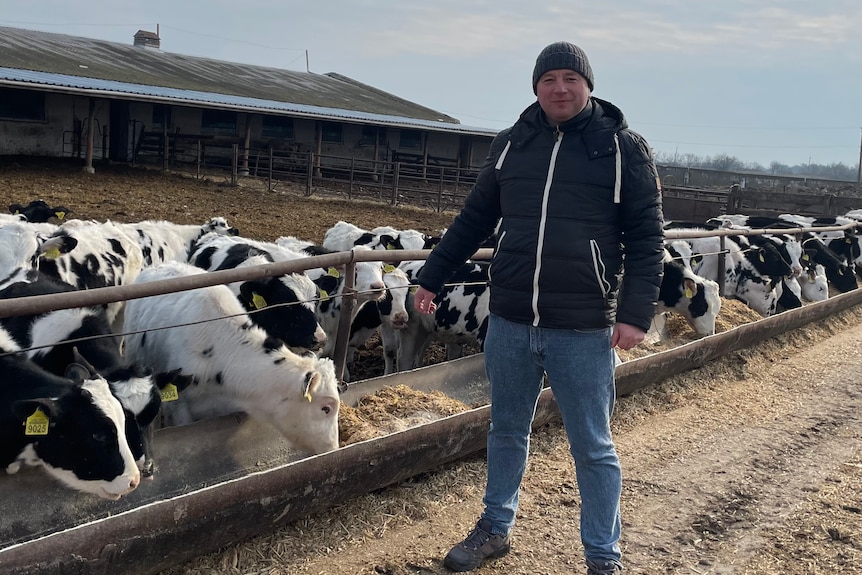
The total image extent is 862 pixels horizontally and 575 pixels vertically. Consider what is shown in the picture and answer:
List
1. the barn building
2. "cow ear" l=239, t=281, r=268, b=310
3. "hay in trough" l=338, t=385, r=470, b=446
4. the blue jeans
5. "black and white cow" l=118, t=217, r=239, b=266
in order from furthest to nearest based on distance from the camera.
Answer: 1. the barn building
2. "black and white cow" l=118, t=217, r=239, b=266
3. "cow ear" l=239, t=281, r=268, b=310
4. "hay in trough" l=338, t=385, r=470, b=446
5. the blue jeans

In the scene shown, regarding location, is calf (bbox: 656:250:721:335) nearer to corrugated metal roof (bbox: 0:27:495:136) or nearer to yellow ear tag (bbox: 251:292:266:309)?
yellow ear tag (bbox: 251:292:266:309)

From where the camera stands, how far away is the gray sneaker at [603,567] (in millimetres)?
3693

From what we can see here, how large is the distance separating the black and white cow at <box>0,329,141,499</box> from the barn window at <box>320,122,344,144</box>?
2888cm

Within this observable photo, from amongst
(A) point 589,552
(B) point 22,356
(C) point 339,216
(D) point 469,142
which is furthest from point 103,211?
(D) point 469,142

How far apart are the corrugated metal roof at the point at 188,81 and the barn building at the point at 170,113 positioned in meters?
0.10

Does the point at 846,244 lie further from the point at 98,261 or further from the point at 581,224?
the point at 581,224

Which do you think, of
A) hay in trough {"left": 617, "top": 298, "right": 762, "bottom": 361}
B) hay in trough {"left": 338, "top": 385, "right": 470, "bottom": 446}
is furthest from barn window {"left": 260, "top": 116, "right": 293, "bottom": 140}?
hay in trough {"left": 338, "top": 385, "right": 470, "bottom": 446}

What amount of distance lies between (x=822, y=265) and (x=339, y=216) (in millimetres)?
10016

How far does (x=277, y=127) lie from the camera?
3083 centimetres

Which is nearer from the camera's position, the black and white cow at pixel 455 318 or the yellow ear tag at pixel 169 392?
the yellow ear tag at pixel 169 392

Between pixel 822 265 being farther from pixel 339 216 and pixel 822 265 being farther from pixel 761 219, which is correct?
pixel 339 216

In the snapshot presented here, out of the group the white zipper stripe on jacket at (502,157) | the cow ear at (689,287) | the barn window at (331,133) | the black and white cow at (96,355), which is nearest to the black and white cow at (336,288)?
the black and white cow at (96,355)

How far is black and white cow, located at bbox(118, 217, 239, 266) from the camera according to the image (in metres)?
8.29

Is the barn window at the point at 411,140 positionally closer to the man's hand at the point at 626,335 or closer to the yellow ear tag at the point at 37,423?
the yellow ear tag at the point at 37,423
